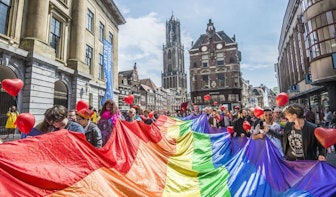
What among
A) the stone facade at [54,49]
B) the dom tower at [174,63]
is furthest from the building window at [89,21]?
the dom tower at [174,63]

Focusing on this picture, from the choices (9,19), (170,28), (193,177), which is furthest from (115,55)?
(170,28)

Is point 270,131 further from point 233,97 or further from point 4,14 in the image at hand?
point 233,97

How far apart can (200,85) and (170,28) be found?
304 feet

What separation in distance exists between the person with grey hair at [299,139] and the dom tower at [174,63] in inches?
4144

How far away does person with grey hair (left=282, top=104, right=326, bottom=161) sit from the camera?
3.52 metres

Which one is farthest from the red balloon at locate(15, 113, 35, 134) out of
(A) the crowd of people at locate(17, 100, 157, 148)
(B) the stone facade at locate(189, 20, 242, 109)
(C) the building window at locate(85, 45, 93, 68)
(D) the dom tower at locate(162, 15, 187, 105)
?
(D) the dom tower at locate(162, 15, 187, 105)

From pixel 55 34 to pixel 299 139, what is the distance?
1733 cm

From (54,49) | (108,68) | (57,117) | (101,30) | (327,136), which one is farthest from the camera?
(101,30)

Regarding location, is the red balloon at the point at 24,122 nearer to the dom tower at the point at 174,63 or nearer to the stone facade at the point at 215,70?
the stone facade at the point at 215,70

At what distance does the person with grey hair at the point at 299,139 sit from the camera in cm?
352

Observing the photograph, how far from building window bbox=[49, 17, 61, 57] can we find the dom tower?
94298mm

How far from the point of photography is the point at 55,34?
1557 centimetres

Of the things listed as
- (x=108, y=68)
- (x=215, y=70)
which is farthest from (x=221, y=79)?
(x=108, y=68)

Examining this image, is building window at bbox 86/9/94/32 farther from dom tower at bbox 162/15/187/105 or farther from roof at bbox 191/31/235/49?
dom tower at bbox 162/15/187/105
